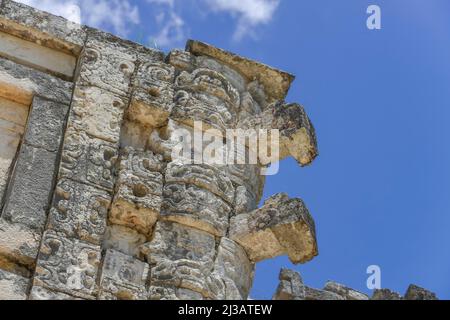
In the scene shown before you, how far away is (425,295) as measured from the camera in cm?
1520

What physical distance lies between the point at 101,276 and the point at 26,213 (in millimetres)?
650

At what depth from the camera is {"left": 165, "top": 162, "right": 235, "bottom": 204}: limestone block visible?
31.3 feet

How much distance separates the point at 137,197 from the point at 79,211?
440 mm

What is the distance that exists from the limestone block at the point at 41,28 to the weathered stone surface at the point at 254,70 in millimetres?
912

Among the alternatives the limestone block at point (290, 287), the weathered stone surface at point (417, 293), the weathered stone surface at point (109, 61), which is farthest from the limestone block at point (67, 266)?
the weathered stone surface at point (417, 293)

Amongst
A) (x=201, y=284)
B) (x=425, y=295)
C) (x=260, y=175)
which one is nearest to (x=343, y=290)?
(x=425, y=295)

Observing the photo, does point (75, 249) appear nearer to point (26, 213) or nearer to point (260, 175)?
point (26, 213)

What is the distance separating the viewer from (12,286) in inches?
338

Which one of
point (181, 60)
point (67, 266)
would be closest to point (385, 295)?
point (181, 60)

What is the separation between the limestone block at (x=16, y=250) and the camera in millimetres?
8758

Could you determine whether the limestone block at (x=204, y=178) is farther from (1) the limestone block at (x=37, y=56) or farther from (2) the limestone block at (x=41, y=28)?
(2) the limestone block at (x=41, y=28)

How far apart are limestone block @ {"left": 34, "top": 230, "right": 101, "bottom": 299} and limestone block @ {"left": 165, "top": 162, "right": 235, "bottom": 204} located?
0.89 meters

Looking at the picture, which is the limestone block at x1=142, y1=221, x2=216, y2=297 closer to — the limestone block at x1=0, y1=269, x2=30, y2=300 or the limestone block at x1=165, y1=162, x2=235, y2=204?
the limestone block at x1=165, y1=162, x2=235, y2=204
